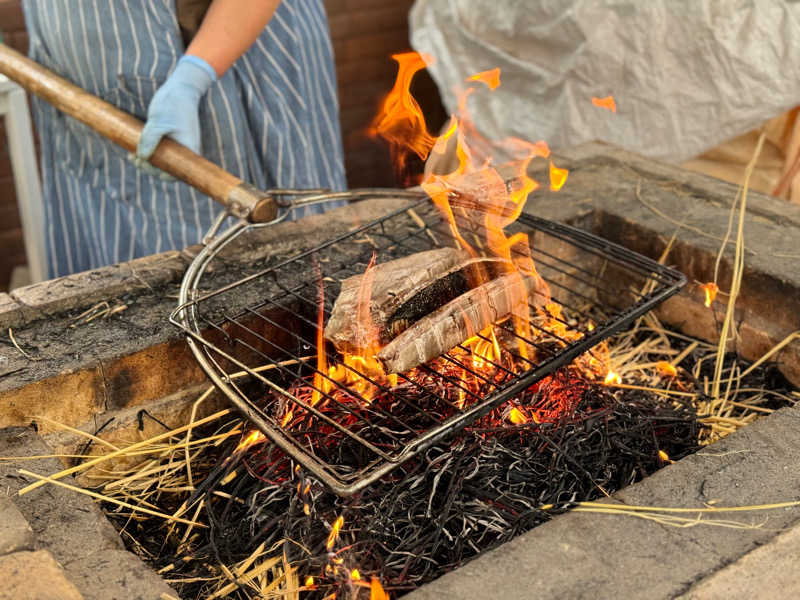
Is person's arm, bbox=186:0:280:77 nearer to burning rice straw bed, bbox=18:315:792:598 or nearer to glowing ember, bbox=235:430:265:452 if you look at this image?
burning rice straw bed, bbox=18:315:792:598

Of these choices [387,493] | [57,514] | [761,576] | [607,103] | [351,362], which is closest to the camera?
[761,576]

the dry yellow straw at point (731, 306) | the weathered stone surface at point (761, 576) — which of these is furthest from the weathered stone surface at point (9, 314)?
the dry yellow straw at point (731, 306)

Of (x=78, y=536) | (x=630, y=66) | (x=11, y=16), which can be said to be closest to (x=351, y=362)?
(x=78, y=536)

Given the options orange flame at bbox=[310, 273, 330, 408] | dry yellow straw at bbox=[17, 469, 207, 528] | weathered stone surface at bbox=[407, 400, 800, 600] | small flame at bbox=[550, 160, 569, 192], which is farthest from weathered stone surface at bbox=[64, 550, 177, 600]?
small flame at bbox=[550, 160, 569, 192]

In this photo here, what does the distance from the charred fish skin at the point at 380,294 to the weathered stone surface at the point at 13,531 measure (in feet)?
2.74

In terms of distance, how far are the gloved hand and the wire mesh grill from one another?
0.58 metres

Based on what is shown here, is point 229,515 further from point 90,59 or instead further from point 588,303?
point 90,59

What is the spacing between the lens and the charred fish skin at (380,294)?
2205 millimetres

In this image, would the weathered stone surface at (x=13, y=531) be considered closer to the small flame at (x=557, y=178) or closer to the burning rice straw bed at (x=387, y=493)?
the burning rice straw bed at (x=387, y=493)

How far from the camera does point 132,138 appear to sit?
118 inches

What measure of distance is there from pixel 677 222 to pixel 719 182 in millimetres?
460

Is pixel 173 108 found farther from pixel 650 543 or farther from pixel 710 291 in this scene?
pixel 650 543

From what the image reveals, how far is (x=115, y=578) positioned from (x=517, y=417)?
113 centimetres

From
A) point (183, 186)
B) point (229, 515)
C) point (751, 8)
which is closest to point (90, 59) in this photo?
point (183, 186)
